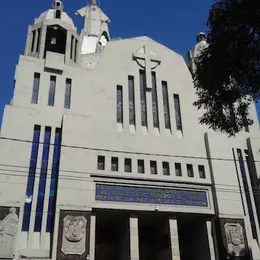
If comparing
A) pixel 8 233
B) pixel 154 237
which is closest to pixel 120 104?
pixel 154 237

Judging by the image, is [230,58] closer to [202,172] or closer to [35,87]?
[202,172]

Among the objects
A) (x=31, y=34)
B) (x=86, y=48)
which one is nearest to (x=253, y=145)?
(x=31, y=34)

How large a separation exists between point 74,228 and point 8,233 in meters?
3.39

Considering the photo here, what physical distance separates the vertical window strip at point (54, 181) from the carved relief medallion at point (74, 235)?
3.66 ft

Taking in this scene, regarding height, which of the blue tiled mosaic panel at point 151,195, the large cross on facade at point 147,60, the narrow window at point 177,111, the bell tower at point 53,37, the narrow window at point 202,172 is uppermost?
the bell tower at point 53,37

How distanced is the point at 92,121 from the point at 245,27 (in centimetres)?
1262

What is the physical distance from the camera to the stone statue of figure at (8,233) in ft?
53.0

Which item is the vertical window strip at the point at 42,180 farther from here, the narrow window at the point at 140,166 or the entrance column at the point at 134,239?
the narrow window at the point at 140,166

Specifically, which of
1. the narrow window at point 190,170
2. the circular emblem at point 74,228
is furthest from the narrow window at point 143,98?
the circular emblem at point 74,228

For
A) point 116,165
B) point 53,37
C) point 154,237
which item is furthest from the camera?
point 53,37

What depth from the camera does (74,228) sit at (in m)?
17.4

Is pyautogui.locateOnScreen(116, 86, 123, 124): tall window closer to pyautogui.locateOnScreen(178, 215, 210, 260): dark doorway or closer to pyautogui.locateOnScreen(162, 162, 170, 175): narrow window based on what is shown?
pyautogui.locateOnScreen(162, 162, 170, 175): narrow window

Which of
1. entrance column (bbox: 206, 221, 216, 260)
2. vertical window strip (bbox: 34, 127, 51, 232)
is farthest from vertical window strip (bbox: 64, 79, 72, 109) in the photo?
entrance column (bbox: 206, 221, 216, 260)

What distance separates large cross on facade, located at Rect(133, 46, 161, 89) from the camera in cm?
2497
